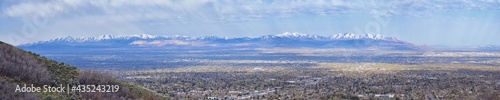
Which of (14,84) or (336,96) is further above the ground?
(14,84)

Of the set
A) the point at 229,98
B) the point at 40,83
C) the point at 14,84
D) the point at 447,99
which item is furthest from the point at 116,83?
the point at 447,99

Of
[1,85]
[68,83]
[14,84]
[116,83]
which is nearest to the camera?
[1,85]

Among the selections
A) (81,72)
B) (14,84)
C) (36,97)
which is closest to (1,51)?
(81,72)

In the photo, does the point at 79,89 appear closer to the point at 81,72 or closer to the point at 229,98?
the point at 81,72

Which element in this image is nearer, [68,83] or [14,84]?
[14,84]

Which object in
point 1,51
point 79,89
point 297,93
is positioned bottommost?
point 297,93

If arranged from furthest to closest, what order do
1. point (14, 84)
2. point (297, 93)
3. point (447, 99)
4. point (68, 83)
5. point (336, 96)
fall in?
1. point (297, 93)
2. point (336, 96)
3. point (447, 99)
4. point (68, 83)
5. point (14, 84)
